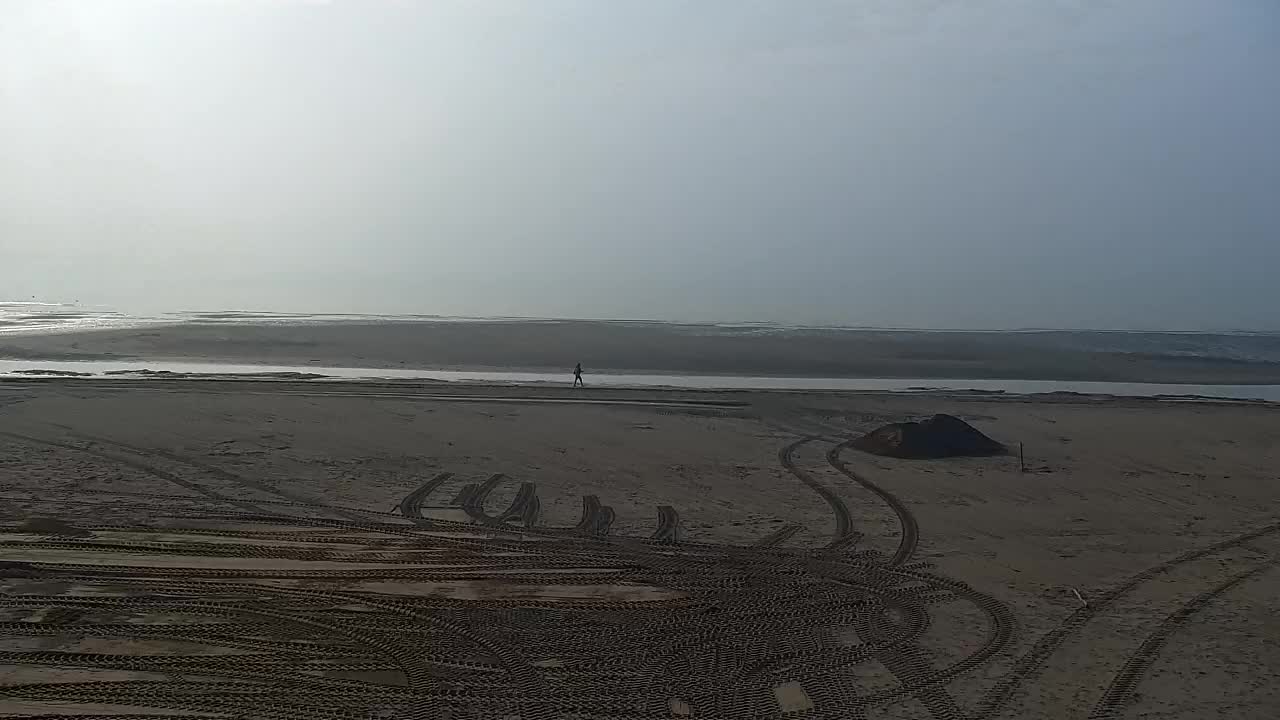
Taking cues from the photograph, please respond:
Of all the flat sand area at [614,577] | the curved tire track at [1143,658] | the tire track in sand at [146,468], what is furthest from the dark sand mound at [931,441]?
the tire track in sand at [146,468]

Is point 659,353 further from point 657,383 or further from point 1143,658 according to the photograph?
point 1143,658

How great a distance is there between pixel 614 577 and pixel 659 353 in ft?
139

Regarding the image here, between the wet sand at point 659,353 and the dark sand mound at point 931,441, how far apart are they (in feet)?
70.3

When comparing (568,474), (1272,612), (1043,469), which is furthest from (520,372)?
(1272,612)

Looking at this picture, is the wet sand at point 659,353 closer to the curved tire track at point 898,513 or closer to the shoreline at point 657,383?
the shoreline at point 657,383

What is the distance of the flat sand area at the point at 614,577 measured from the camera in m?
7.04

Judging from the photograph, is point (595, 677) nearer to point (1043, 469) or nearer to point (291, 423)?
point (1043, 469)

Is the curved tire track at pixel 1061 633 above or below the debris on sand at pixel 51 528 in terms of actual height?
below

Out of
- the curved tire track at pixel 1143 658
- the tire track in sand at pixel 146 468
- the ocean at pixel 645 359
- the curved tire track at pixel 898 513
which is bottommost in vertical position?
the curved tire track at pixel 1143 658

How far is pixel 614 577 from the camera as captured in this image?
33.0 ft

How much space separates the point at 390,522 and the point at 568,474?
4.76 m

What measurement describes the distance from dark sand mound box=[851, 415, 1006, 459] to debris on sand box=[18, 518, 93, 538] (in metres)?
15.6

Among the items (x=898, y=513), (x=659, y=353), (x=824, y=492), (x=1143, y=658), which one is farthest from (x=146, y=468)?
(x=659, y=353)

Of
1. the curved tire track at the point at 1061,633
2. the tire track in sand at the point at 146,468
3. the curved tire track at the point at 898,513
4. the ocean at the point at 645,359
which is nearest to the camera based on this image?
the curved tire track at the point at 1061,633
